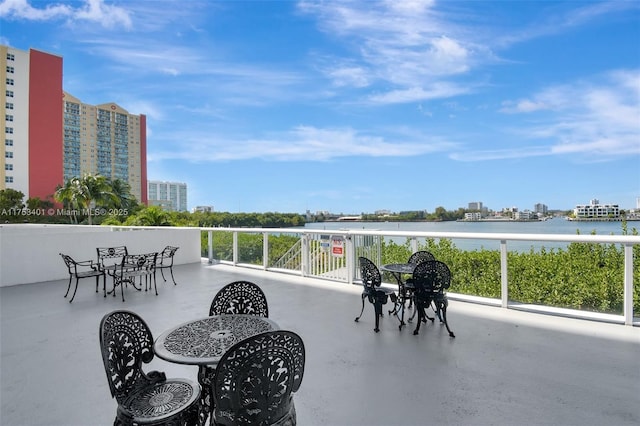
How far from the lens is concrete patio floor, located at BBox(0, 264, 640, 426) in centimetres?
234

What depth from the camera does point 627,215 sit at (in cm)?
568

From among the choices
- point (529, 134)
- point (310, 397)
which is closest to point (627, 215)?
point (310, 397)

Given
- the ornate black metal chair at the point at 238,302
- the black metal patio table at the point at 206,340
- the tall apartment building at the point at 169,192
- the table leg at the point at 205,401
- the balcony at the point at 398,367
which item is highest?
the tall apartment building at the point at 169,192

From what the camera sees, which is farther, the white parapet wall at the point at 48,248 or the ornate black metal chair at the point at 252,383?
the white parapet wall at the point at 48,248

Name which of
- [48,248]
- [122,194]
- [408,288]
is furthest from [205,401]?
[122,194]

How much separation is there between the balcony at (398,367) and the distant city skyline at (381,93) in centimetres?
360

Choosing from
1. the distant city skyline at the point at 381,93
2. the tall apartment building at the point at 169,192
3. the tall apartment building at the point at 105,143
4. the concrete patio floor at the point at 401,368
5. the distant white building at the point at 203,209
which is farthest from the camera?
the tall apartment building at the point at 169,192

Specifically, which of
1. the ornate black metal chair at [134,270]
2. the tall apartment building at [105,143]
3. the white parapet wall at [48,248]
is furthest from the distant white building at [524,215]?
the tall apartment building at [105,143]

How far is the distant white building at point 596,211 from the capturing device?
605cm

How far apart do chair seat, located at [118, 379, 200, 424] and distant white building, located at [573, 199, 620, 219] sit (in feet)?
23.3

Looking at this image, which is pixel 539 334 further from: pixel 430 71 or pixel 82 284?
pixel 430 71

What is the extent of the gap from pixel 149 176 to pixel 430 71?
61.6m

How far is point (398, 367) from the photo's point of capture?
9.95 ft

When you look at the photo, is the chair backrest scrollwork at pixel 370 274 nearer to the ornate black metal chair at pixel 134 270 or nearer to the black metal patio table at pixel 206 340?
the black metal patio table at pixel 206 340
